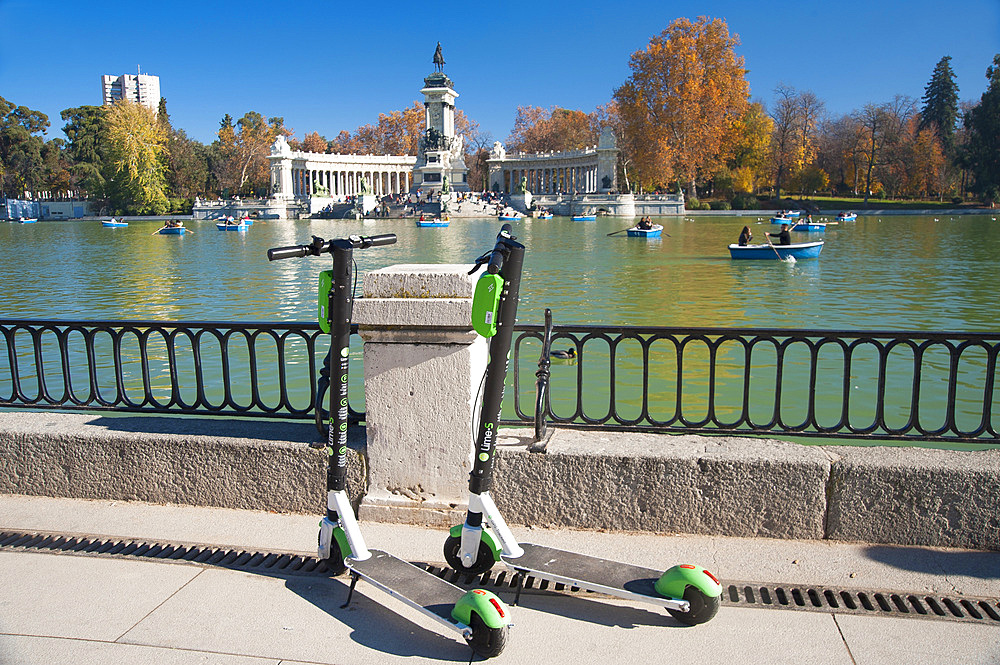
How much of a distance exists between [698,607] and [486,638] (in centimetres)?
95

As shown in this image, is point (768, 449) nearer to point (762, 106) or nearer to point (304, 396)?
point (304, 396)

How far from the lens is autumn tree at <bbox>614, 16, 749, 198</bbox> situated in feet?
251

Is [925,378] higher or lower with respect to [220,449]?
lower

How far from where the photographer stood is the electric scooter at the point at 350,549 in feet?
10.2

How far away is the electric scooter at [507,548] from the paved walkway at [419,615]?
137 millimetres

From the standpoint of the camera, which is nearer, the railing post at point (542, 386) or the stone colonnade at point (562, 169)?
the railing post at point (542, 386)

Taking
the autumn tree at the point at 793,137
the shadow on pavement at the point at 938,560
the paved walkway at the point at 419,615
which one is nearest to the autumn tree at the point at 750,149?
the autumn tree at the point at 793,137

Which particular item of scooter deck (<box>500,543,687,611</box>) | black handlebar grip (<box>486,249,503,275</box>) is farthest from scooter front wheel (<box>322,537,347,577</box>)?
black handlebar grip (<box>486,249,503,275</box>)

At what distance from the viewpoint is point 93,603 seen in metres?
3.60

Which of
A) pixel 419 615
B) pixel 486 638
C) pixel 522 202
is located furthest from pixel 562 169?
pixel 486 638

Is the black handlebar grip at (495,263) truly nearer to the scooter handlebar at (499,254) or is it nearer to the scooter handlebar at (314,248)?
the scooter handlebar at (499,254)

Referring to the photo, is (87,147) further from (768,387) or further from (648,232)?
(768,387)

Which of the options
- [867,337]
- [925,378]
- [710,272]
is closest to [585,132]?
[710,272]

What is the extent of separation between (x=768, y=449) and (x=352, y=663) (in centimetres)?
254
